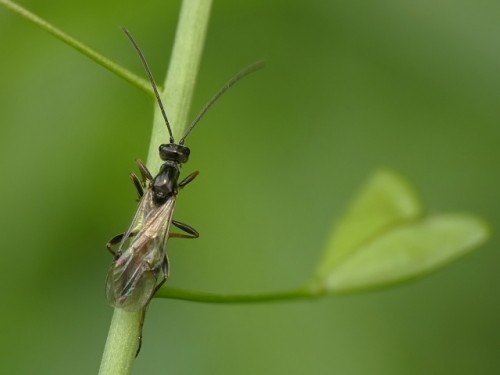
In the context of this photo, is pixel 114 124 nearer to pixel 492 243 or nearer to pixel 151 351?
pixel 151 351

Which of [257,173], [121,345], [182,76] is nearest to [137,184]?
[257,173]

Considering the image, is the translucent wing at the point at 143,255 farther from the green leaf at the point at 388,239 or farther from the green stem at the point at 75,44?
the green leaf at the point at 388,239

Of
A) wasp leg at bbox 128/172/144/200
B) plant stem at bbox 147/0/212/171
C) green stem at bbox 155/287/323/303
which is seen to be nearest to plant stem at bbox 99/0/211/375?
plant stem at bbox 147/0/212/171

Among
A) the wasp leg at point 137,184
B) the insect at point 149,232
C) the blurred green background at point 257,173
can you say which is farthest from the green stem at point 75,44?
the blurred green background at point 257,173

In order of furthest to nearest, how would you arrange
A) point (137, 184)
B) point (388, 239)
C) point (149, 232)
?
point (137, 184), point (149, 232), point (388, 239)

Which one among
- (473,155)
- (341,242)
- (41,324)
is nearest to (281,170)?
(473,155)

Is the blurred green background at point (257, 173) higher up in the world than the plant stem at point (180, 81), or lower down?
higher up

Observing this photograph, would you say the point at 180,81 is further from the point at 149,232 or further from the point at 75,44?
the point at 149,232
